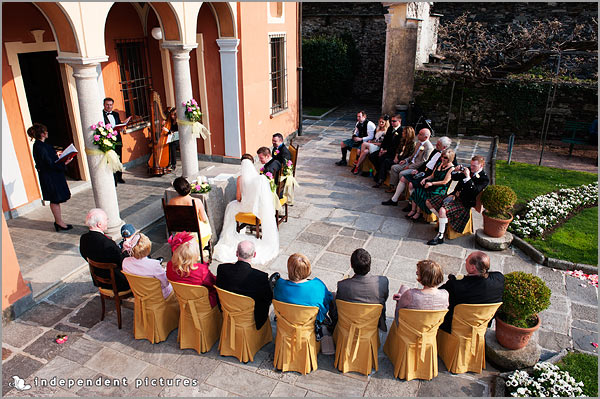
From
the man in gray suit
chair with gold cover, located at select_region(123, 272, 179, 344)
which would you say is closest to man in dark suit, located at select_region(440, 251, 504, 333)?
the man in gray suit

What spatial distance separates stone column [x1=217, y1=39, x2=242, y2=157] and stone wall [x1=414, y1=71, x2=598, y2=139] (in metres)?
6.95

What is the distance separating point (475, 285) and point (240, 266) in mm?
2269

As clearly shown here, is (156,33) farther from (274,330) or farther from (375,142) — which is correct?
(274,330)

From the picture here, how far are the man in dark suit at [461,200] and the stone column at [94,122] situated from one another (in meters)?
5.06

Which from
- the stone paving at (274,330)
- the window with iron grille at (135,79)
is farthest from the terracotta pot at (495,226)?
the window with iron grille at (135,79)

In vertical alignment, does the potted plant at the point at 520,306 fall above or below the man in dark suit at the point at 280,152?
below

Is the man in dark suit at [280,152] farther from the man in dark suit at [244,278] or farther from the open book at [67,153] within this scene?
the man in dark suit at [244,278]

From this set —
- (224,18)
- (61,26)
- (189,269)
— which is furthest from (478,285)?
(224,18)

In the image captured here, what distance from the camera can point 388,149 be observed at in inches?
368

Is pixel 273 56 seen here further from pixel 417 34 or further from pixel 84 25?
pixel 84 25

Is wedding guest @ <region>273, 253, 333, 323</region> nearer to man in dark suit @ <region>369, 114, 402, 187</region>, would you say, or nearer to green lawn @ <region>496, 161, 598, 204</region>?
man in dark suit @ <region>369, 114, 402, 187</region>

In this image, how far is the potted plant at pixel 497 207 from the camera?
669cm

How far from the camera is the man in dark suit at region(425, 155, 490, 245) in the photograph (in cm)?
684

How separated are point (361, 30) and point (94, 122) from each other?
48.5 ft
